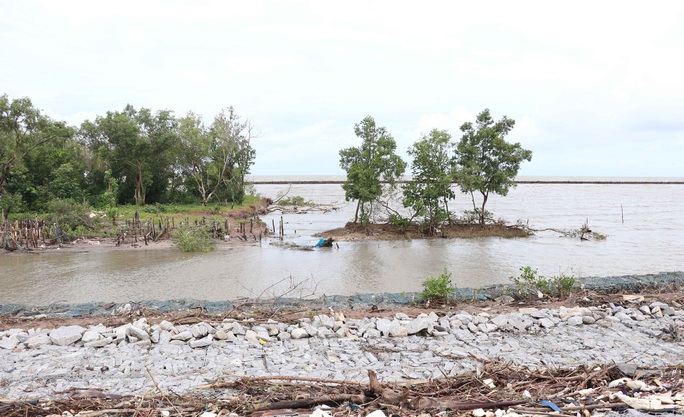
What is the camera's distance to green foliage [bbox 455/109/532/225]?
24.3 meters

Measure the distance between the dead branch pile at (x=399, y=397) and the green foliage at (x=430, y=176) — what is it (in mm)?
19278

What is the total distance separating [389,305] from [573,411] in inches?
238

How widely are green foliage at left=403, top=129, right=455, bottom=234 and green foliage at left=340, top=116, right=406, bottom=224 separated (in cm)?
97

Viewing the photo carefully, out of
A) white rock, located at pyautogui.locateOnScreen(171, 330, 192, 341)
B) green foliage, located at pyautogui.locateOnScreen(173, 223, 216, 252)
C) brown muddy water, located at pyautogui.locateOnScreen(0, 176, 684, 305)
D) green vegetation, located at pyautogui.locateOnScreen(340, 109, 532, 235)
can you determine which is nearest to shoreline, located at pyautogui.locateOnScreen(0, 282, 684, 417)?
white rock, located at pyautogui.locateOnScreen(171, 330, 192, 341)

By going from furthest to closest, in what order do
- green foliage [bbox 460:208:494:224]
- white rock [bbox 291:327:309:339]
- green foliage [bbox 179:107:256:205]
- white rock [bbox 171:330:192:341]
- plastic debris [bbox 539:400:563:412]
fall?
green foliage [bbox 179:107:256:205] < green foliage [bbox 460:208:494:224] < white rock [bbox 291:327:309:339] < white rock [bbox 171:330:192:341] < plastic debris [bbox 539:400:563:412]

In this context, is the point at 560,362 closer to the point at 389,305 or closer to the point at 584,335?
the point at 584,335

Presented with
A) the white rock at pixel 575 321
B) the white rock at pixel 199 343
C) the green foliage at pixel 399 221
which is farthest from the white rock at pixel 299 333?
the green foliage at pixel 399 221

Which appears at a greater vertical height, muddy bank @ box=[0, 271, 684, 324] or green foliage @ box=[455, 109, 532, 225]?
green foliage @ box=[455, 109, 532, 225]

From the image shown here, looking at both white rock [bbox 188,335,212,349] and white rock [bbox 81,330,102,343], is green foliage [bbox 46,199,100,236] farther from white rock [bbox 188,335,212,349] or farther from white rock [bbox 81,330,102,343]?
white rock [bbox 188,335,212,349]

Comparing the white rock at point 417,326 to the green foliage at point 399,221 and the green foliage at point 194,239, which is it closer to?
the green foliage at point 194,239

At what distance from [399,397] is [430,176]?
20.9 meters

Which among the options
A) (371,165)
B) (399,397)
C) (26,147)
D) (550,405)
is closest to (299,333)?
(399,397)

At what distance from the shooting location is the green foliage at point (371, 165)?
24328 mm

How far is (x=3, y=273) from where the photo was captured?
15.3 meters
